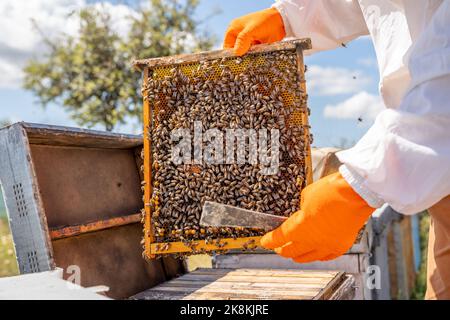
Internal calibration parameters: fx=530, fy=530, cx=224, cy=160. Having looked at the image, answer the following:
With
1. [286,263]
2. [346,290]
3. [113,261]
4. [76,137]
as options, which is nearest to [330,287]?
[346,290]

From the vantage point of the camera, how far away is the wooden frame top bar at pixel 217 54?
Answer: 3.11m

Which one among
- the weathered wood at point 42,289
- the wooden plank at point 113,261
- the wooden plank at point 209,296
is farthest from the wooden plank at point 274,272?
the weathered wood at point 42,289

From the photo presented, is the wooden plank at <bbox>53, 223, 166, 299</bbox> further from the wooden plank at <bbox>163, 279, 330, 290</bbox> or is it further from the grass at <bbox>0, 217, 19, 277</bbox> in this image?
the grass at <bbox>0, 217, 19, 277</bbox>

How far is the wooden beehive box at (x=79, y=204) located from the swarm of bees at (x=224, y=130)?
69cm

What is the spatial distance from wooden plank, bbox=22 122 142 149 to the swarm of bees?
2.09 feet

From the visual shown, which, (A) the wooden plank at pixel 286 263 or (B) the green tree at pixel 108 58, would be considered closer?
(A) the wooden plank at pixel 286 263

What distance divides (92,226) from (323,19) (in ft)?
7.04

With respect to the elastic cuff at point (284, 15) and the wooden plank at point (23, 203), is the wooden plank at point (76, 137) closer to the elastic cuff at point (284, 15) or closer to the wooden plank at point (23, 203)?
the wooden plank at point (23, 203)

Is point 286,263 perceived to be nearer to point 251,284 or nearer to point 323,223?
point 251,284

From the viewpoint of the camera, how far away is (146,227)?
3.26 meters

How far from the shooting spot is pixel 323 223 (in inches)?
99.1

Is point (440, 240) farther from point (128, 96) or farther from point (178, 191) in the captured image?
point (128, 96)

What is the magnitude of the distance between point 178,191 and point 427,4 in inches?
67.0
